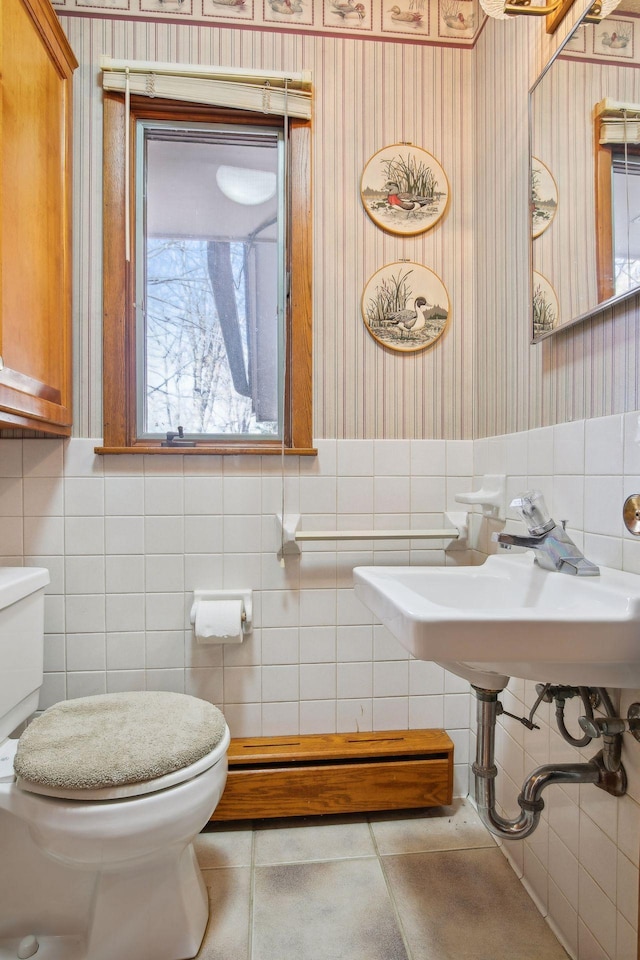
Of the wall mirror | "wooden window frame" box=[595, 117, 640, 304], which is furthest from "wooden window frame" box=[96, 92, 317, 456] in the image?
"wooden window frame" box=[595, 117, 640, 304]

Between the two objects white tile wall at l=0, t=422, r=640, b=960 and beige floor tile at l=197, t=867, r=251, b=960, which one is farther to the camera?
white tile wall at l=0, t=422, r=640, b=960

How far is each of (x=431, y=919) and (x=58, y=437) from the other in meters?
1.51

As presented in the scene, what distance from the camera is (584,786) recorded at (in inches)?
41.4

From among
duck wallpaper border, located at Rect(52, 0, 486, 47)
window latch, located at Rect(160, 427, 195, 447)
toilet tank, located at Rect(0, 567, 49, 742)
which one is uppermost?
duck wallpaper border, located at Rect(52, 0, 486, 47)

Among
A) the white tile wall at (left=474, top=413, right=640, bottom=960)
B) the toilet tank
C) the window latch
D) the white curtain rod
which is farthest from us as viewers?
the window latch

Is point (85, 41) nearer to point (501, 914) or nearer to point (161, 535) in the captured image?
point (161, 535)

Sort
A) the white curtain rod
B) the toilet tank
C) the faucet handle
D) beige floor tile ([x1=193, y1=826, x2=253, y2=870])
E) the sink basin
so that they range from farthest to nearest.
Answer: the white curtain rod, beige floor tile ([x1=193, y1=826, x2=253, y2=870]), the toilet tank, the faucet handle, the sink basin

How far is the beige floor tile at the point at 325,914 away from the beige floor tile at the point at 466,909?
4 cm

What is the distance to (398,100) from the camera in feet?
5.24

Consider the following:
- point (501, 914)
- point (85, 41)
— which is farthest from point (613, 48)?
point (501, 914)

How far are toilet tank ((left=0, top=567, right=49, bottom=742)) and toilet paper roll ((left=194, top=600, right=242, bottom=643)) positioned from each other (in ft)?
1.33

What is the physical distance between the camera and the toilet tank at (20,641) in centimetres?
121

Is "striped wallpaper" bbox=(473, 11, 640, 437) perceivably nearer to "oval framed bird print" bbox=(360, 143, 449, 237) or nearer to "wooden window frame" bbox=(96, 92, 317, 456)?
"oval framed bird print" bbox=(360, 143, 449, 237)

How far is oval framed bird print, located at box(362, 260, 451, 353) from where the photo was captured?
1593 millimetres
